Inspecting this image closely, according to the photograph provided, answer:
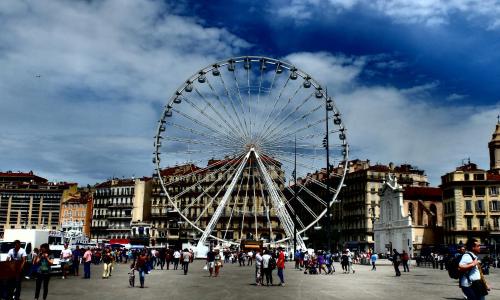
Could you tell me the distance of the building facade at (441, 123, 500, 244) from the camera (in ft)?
272

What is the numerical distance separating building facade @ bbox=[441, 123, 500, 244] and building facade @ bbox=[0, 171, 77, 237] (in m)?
110

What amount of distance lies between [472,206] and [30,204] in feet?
398

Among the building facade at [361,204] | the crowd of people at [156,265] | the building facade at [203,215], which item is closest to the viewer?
the crowd of people at [156,265]

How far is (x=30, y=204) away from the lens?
159625 mm

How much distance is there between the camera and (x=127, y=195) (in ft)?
452

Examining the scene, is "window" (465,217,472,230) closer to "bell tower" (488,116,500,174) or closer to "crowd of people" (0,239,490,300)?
"bell tower" (488,116,500,174)

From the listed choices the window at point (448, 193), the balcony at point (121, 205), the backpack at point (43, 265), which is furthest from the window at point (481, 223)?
the balcony at point (121, 205)

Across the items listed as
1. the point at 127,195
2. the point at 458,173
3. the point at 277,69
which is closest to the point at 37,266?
the point at 277,69

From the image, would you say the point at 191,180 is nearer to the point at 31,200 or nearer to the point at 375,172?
the point at 375,172

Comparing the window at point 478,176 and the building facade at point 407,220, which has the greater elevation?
the window at point 478,176

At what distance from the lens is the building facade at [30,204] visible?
158125 mm

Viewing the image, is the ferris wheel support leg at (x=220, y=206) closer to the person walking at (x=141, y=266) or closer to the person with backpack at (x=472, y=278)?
the person walking at (x=141, y=266)

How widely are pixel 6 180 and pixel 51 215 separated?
23409 millimetres

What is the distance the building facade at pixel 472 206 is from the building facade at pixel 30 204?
10975cm
